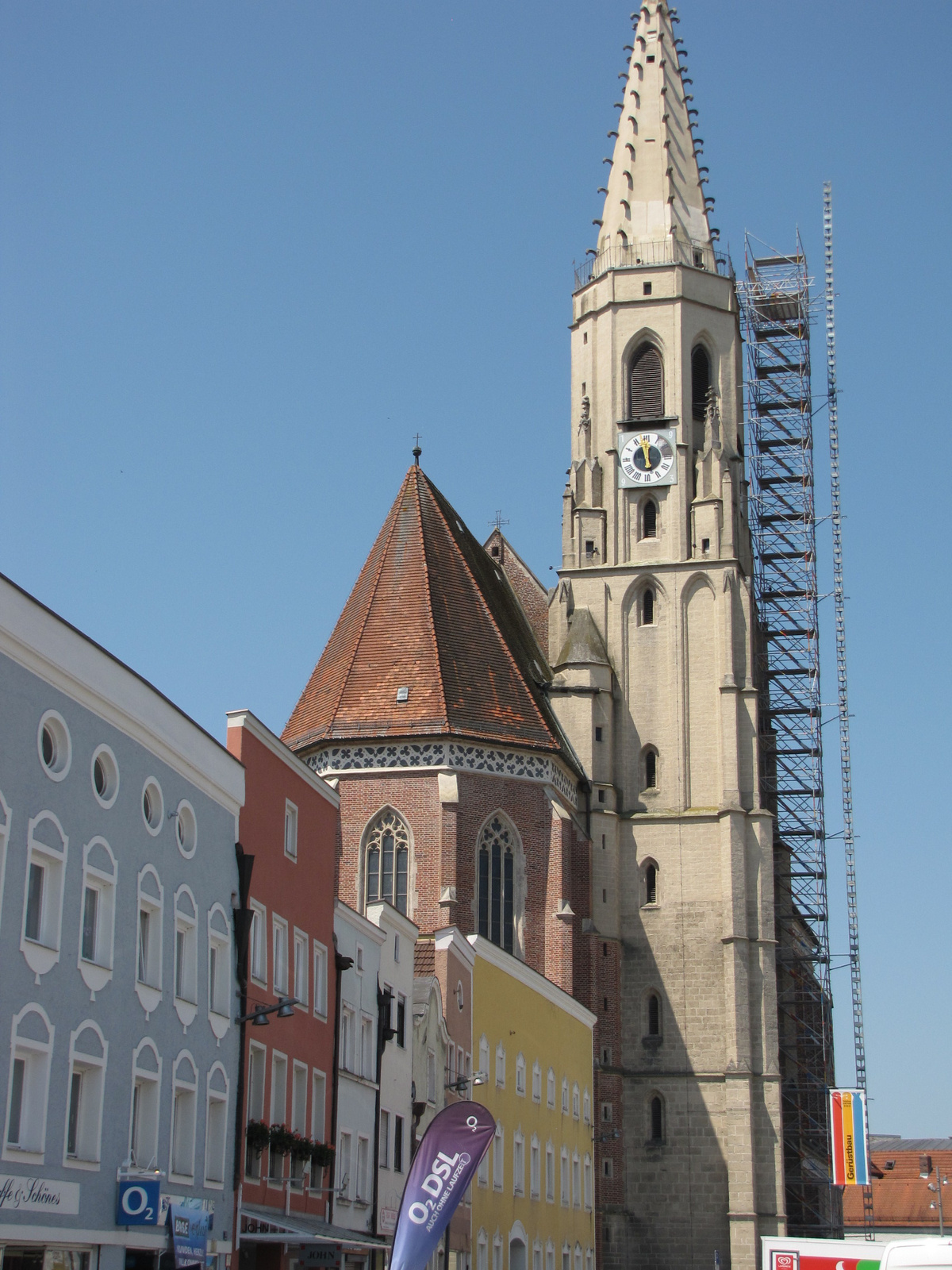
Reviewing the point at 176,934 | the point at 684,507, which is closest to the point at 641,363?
the point at 684,507

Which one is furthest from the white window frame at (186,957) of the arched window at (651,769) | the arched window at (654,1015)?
the arched window at (651,769)

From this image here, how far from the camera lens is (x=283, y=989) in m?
27.0

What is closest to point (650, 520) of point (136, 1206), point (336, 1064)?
point (336, 1064)

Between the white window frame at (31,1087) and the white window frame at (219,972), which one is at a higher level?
the white window frame at (219,972)

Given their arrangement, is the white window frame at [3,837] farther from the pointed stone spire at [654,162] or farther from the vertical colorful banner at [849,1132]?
the pointed stone spire at [654,162]

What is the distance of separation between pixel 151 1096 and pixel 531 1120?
762 inches

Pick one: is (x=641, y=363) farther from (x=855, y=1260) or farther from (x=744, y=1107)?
(x=855, y=1260)

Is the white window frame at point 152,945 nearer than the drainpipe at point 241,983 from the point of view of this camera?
Yes

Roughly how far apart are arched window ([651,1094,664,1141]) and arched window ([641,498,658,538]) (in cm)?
1728

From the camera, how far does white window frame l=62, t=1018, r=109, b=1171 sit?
65.7ft

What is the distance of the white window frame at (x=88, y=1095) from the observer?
20.0m

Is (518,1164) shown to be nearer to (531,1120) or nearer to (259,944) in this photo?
(531,1120)

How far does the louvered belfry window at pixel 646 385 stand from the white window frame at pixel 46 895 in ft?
135

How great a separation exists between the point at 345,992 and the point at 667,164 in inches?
1625
